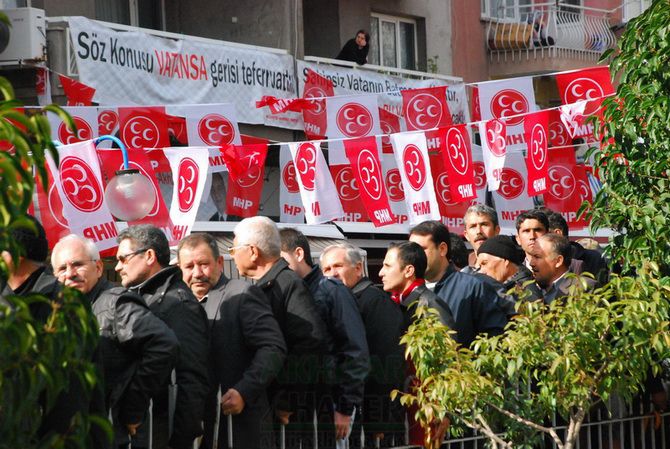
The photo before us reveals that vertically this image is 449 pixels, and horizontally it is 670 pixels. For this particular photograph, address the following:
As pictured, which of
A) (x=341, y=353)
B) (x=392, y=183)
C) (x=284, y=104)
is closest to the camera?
(x=341, y=353)

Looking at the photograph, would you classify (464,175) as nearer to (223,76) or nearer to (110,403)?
(223,76)

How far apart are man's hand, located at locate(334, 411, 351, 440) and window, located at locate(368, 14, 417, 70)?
18.5 metres

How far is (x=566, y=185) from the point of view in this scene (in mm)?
19453

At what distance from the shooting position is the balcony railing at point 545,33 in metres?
28.2

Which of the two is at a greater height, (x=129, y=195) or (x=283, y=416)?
(x=129, y=195)

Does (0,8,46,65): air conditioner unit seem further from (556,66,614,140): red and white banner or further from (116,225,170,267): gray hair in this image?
(116,225,170,267): gray hair

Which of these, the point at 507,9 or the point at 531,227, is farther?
the point at 507,9

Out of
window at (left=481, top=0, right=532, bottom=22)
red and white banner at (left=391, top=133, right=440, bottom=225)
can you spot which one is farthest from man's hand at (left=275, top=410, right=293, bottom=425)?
window at (left=481, top=0, right=532, bottom=22)

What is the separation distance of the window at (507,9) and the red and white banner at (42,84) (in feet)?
43.7

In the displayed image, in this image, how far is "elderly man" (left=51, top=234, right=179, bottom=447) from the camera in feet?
20.5

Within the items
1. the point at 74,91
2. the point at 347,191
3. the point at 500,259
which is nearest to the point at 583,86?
the point at 347,191

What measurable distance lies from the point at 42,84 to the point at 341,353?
10.7 metres

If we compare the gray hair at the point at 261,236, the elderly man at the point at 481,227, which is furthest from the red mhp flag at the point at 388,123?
the gray hair at the point at 261,236

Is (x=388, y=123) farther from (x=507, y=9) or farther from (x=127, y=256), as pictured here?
(x=127, y=256)
